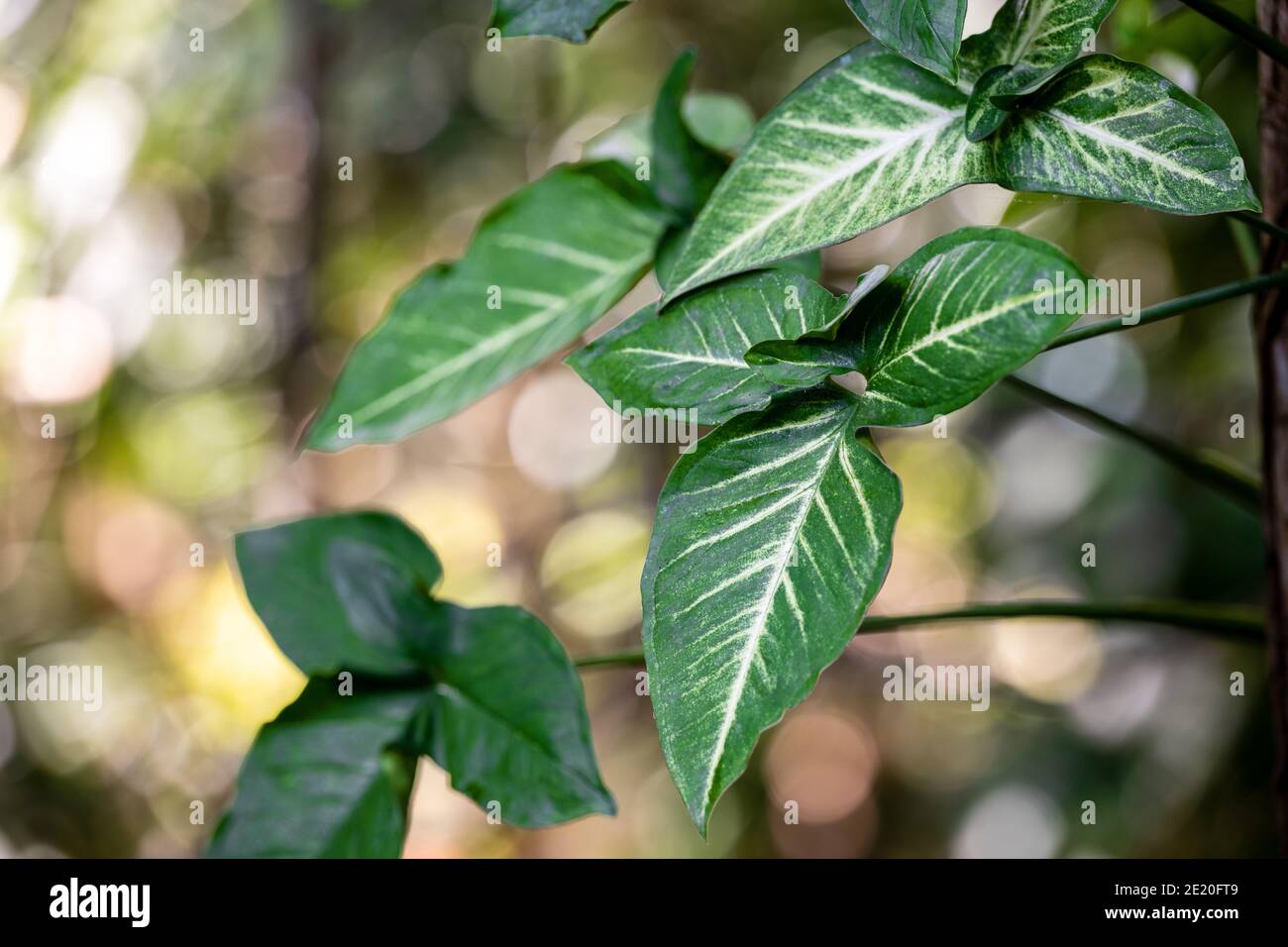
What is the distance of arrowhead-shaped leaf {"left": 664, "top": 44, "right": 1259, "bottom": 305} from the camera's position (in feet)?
1.01

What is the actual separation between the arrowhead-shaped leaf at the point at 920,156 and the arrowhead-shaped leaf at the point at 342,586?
0.25m

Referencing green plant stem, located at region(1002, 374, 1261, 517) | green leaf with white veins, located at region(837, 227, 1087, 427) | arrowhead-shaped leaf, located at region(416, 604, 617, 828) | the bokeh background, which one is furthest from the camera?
the bokeh background

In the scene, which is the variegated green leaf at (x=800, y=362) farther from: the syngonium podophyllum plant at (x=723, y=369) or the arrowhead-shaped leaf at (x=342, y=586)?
the arrowhead-shaped leaf at (x=342, y=586)

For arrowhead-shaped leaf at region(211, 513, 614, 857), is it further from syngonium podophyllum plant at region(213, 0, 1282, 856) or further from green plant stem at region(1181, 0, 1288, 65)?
green plant stem at region(1181, 0, 1288, 65)

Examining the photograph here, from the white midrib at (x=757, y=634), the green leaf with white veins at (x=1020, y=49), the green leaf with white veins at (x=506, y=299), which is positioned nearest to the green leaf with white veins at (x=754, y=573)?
the white midrib at (x=757, y=634)

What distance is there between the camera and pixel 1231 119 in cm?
107

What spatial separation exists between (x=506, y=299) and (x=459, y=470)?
6.40 ft

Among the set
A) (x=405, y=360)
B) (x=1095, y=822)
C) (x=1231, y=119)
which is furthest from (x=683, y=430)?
(x=1095, y=822)

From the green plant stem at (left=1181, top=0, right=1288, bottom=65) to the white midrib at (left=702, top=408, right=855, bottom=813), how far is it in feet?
0.58

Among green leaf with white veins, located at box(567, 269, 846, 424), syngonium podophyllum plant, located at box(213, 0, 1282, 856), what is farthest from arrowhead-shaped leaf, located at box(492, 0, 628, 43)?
green leaf with white veins, located at box(567, 269, 846, 424)

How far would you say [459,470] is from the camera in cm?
247

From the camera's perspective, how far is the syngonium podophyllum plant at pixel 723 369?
29cm

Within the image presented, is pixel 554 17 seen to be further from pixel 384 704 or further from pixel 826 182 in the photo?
pixel 384 704
